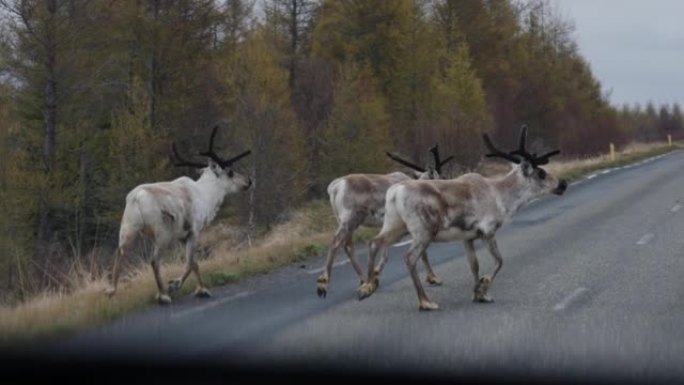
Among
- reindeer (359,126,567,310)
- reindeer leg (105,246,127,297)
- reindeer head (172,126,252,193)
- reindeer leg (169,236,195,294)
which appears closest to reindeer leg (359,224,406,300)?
reindeer (359,126,567,310)

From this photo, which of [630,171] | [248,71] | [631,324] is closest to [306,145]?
[248,71]

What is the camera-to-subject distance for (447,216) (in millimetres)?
10266

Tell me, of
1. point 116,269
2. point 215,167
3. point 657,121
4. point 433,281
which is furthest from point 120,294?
point 657,121

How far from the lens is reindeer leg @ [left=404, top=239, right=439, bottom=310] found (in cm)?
987

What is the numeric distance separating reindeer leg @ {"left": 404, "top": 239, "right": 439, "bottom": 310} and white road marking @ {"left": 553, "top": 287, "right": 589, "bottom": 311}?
48.0 inches

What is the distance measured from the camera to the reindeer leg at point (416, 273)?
987cm

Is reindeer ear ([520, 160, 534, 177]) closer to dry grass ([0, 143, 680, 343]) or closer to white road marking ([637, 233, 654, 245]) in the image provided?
dry grass ([0, 143, 680, 343])

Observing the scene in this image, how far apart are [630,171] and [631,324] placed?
30004 millimetres

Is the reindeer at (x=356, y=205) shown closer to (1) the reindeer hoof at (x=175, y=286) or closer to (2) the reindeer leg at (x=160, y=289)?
(1) the reindeer hoof at (x=175, y=286)

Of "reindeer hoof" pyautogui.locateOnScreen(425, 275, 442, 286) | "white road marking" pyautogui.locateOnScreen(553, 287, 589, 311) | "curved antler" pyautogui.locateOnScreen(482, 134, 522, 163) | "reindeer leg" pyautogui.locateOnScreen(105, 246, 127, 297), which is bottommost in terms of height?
"white road marking" pyautogui.locateOnScreen(553, 287, 589, 311)

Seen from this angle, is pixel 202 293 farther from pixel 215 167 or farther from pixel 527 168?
pixel 527 168

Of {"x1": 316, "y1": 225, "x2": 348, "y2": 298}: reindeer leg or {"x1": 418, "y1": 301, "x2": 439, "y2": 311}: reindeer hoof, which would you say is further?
{"x1": 316, "y1": 225, "x2": 348, "y2": 298}: reindeer leg

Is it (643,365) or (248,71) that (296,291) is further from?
(248,71)

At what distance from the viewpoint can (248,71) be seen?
97.1 ft
